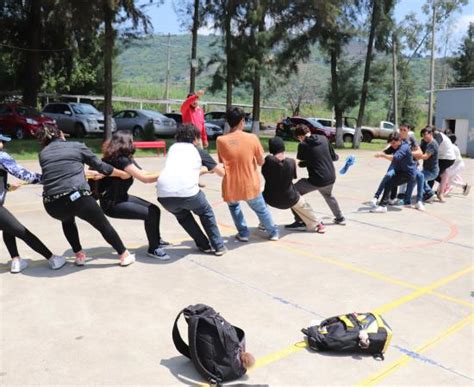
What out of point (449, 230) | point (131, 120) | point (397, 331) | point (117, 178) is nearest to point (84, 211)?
point (117, 178)

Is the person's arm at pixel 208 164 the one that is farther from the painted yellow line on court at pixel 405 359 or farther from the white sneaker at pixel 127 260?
the painted yellow line on court at pixel 405 359

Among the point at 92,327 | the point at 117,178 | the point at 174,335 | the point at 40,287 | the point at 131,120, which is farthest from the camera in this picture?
the point at 131,120

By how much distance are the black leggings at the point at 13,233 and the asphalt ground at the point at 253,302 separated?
26cm

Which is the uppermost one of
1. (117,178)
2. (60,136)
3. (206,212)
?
(60,136)

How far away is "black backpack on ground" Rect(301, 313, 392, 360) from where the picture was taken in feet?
12.7

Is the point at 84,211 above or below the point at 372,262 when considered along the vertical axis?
above

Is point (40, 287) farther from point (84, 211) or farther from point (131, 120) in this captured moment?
point (131, 120)

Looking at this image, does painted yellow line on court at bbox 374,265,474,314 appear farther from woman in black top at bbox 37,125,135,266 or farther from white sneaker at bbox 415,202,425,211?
white sneaker at bbox 415,202,425,211

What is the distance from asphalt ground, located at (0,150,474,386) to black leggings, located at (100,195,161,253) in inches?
11.7

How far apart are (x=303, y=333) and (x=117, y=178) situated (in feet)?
8.97

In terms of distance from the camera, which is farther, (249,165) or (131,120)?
(131,120)

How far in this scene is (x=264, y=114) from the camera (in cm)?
5847

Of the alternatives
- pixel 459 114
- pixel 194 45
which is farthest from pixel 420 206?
pixel 459 114

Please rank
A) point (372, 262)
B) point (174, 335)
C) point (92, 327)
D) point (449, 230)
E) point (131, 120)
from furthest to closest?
point (131, 120), point (449, 230), point (372, 262), point (92, 327), point (174, 335)
